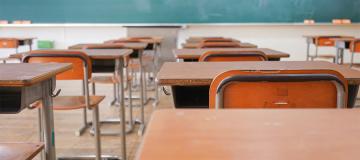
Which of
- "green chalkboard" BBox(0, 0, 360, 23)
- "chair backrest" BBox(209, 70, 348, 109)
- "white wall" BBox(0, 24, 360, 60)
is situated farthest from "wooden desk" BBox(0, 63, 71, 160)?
"white wall" BBox(0, 24, 360, 60)

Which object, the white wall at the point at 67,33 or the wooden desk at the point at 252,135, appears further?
the white wall at the point at 67,33

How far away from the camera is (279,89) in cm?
136

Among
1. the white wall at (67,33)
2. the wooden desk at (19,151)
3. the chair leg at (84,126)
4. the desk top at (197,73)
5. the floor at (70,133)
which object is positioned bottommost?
the floor at (70,133)

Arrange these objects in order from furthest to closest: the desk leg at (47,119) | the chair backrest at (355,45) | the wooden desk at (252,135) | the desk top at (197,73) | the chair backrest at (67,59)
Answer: the chair backrest at (355,45), the chair backrest at (67,59), the desk leg at (47,119), the desk top at (197,73), the wooden desk at (252,135)

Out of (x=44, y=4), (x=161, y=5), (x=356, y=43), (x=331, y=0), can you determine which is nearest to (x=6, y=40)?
(x=44, y=4)

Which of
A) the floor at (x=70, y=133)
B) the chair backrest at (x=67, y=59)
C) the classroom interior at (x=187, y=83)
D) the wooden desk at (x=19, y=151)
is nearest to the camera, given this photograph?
the classroom interior at (x=187, y=83)

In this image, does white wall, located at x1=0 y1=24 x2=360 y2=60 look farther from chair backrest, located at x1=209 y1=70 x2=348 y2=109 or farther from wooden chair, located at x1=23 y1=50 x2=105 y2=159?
chair backrest, located at x1=209 y1=70 x2=348 y2=109

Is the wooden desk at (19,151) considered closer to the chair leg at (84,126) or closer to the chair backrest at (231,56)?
the chair backrest at (231,56)

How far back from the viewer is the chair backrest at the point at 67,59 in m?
2.63

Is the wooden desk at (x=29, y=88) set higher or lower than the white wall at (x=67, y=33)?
lower

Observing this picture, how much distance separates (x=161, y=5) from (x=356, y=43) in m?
3.83

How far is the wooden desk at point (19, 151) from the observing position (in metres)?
1.51

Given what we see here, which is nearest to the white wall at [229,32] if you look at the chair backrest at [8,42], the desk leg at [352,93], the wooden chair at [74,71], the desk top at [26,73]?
the chair backrest at [8,42]

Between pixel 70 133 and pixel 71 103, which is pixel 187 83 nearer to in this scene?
pixel 71 103
